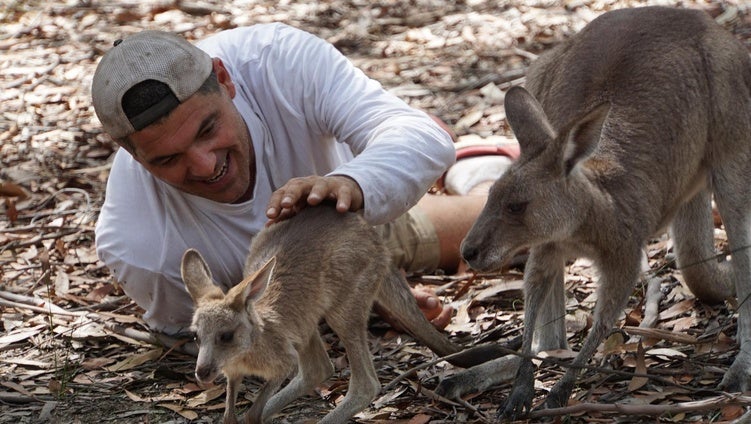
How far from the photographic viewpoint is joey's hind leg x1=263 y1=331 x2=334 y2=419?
11.9ft

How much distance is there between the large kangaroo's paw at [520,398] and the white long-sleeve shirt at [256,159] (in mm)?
901

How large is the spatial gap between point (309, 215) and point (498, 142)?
232 cm

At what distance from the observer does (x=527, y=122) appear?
3445 millimetres

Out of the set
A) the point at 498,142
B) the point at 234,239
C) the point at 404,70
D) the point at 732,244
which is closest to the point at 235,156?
the point at 234,239

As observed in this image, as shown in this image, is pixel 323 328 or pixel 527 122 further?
pixel 323 328

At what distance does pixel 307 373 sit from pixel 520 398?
761 mm

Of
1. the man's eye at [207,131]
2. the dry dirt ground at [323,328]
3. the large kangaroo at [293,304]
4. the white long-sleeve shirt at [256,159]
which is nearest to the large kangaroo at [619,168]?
the dry dirt ground at [323,328]

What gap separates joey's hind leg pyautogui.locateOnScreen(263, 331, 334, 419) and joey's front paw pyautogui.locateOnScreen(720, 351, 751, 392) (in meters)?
1.31

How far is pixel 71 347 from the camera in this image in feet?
14.2

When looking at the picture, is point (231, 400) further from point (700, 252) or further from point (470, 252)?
point (700, 252)

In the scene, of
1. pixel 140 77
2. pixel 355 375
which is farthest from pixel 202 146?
pixel 355 375

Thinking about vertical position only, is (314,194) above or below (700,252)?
above

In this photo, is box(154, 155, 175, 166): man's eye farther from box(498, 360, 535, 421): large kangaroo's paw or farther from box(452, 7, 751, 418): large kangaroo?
box(498, 360, 535, 421): large kangaroo's paw

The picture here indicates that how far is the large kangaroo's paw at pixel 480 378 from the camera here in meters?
3.61
